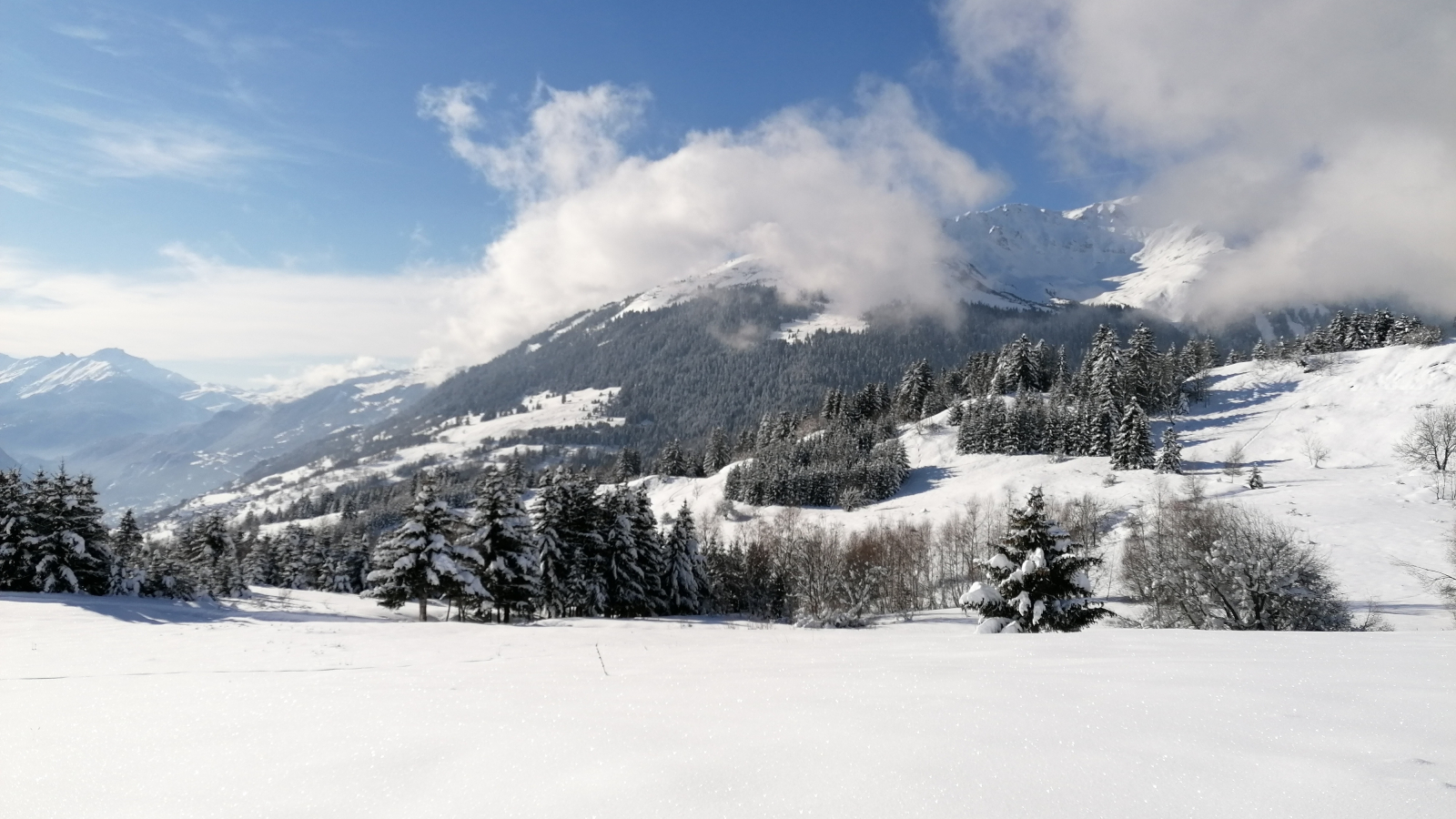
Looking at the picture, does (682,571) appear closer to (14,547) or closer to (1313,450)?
(14,547)

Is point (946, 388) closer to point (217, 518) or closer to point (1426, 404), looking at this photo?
point (1426, 404)

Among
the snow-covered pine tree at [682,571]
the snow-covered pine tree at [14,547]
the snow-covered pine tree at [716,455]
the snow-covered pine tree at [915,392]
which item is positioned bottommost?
the snow-covered pine tree at [682,571]

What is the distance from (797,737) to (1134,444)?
87.8 meters

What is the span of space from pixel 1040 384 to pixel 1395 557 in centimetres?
7308

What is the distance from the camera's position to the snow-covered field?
3.23 meters

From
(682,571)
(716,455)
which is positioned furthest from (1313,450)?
(716,455)

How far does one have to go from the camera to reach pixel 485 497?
34.5 meters

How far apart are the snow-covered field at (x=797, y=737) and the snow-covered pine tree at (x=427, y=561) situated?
85.8 ft

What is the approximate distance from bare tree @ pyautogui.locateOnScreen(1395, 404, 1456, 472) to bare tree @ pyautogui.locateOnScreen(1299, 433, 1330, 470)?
6134 millimetres

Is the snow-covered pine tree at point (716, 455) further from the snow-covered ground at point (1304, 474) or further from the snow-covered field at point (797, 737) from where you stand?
the snow-covered field at point (797, 737)

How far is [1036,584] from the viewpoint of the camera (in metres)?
23.6

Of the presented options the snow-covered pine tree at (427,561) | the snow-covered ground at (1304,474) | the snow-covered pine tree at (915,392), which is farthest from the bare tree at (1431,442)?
the snow-covered pine tree at (427,561)

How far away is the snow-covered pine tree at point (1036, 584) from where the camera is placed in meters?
23.2

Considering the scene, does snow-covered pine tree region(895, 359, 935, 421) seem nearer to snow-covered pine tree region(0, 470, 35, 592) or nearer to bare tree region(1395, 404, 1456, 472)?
bare tree region(1395, 404, 1456, 472)
